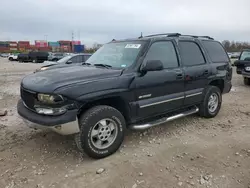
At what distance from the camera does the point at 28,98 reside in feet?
11.8

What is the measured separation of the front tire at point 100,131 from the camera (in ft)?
11.1

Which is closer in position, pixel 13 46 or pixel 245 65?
pixel 245 65

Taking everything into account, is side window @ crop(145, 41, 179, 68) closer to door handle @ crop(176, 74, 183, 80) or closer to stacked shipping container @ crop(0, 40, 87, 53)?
door handle @ crop(176, 74, 183, 80)

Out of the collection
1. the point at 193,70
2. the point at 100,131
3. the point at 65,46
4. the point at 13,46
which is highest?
the point at 65,46

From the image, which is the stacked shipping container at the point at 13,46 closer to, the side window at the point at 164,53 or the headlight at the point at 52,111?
the side window at the point at 164,53

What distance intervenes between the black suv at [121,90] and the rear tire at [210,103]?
0.02 m

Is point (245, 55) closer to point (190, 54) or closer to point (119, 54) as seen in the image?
point (190, 54)

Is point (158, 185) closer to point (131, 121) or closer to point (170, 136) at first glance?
point (131, 121)

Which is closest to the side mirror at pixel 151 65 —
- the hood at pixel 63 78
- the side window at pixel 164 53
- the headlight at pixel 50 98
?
the side window at pixel 164 53

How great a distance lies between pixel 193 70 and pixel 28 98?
3181mm

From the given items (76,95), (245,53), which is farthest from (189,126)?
(245,53)

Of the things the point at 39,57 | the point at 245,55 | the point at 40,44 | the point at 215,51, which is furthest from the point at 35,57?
the point at 40,44

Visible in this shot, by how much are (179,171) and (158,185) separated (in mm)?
465

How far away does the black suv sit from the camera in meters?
3.26
